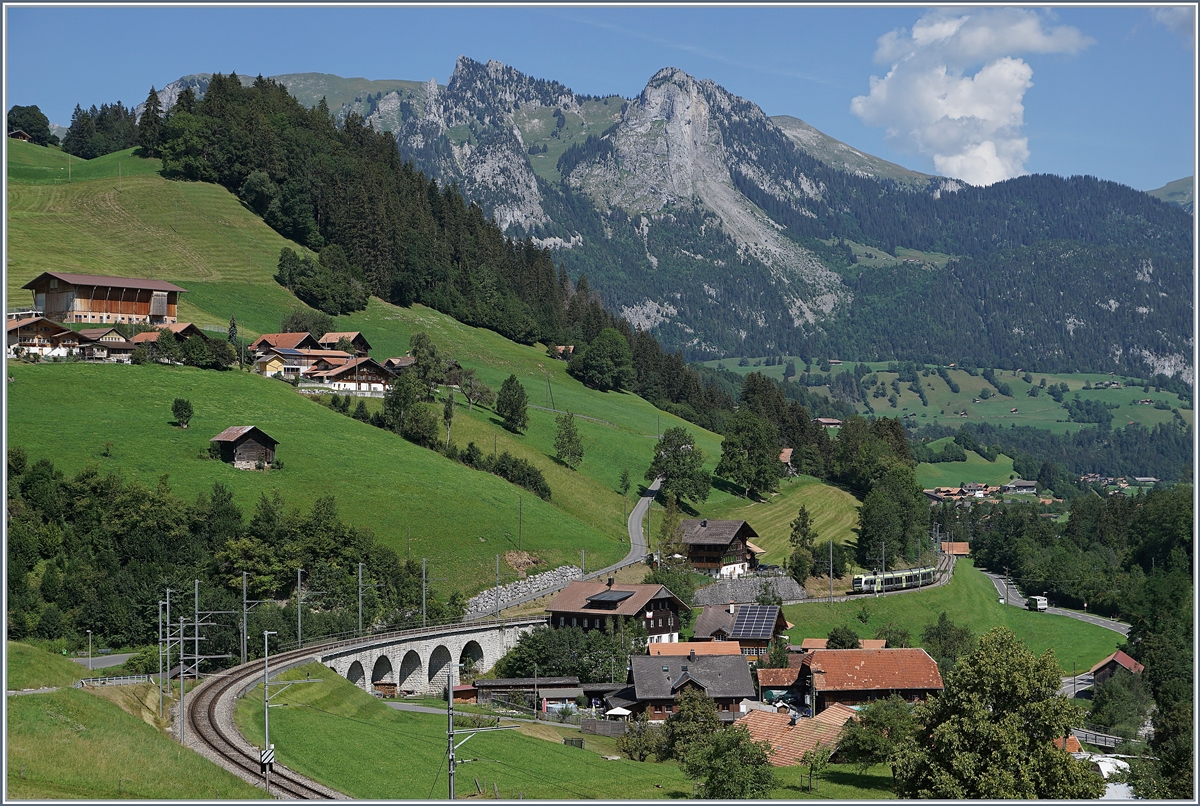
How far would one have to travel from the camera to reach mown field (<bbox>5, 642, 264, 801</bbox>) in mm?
37875

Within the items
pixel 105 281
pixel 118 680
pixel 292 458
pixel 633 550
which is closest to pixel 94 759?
pixel 118 680

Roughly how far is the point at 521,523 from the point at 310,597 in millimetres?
27762

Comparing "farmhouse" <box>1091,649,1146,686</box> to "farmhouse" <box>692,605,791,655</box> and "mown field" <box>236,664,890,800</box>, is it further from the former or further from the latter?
"mown field" <box>236,664,890,800</box>

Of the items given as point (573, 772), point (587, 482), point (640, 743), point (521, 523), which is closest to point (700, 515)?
point (587, 482)

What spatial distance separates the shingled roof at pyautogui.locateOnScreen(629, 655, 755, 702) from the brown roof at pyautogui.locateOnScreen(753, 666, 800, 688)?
13.4 ft

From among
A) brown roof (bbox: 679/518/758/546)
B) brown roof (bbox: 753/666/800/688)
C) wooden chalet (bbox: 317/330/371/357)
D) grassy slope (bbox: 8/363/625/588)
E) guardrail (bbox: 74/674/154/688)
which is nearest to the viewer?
guardrail (bbox: 74/674/154/688)

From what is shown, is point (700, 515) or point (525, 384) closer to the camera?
point (700, 515)

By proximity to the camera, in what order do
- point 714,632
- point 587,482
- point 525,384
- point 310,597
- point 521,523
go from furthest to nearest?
point 525,384 < point 587,482 < point 521,523 < point 714,632 < point 310,597

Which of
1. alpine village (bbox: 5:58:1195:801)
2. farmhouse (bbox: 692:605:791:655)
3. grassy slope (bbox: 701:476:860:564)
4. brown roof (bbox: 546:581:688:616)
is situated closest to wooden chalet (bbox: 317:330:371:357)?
alpine village (bbox: 5:58:1195:801)

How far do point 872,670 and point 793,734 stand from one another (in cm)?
1520

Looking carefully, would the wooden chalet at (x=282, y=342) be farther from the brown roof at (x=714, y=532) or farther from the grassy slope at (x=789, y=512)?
the grassy slope at (x=789, y=512)

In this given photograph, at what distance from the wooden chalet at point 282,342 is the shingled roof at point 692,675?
7258 centimetres

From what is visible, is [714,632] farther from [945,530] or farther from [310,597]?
[945,530]

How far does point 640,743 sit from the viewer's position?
67875 millimetres
